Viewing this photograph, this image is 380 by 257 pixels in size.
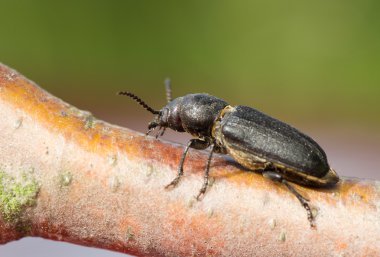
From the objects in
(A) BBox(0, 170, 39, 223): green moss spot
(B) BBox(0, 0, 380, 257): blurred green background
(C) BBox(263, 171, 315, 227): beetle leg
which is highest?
(B) BBox(0, 0, 380, 257): blurred green background

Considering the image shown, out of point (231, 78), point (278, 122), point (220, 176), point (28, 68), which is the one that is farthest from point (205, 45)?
point (220, 176)

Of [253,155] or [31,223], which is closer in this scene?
[31,223]

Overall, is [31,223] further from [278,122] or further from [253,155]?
[278,122]

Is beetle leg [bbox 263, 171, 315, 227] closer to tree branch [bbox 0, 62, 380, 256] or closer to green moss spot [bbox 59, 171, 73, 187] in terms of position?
tree branch [bbox 0, 62, 380, 256]

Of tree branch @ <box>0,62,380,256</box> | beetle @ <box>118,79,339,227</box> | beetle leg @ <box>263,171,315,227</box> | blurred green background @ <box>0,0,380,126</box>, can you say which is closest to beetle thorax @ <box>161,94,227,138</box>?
beetle @ <box>118,79,339,227</box>

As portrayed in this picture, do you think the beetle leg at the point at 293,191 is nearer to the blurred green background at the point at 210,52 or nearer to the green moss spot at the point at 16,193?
the green moss spot at the point at 16,193

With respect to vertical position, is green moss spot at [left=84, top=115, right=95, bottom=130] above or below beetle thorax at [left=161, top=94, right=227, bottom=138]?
below

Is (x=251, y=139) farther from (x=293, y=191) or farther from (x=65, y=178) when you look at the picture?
(x=65, y=178)
